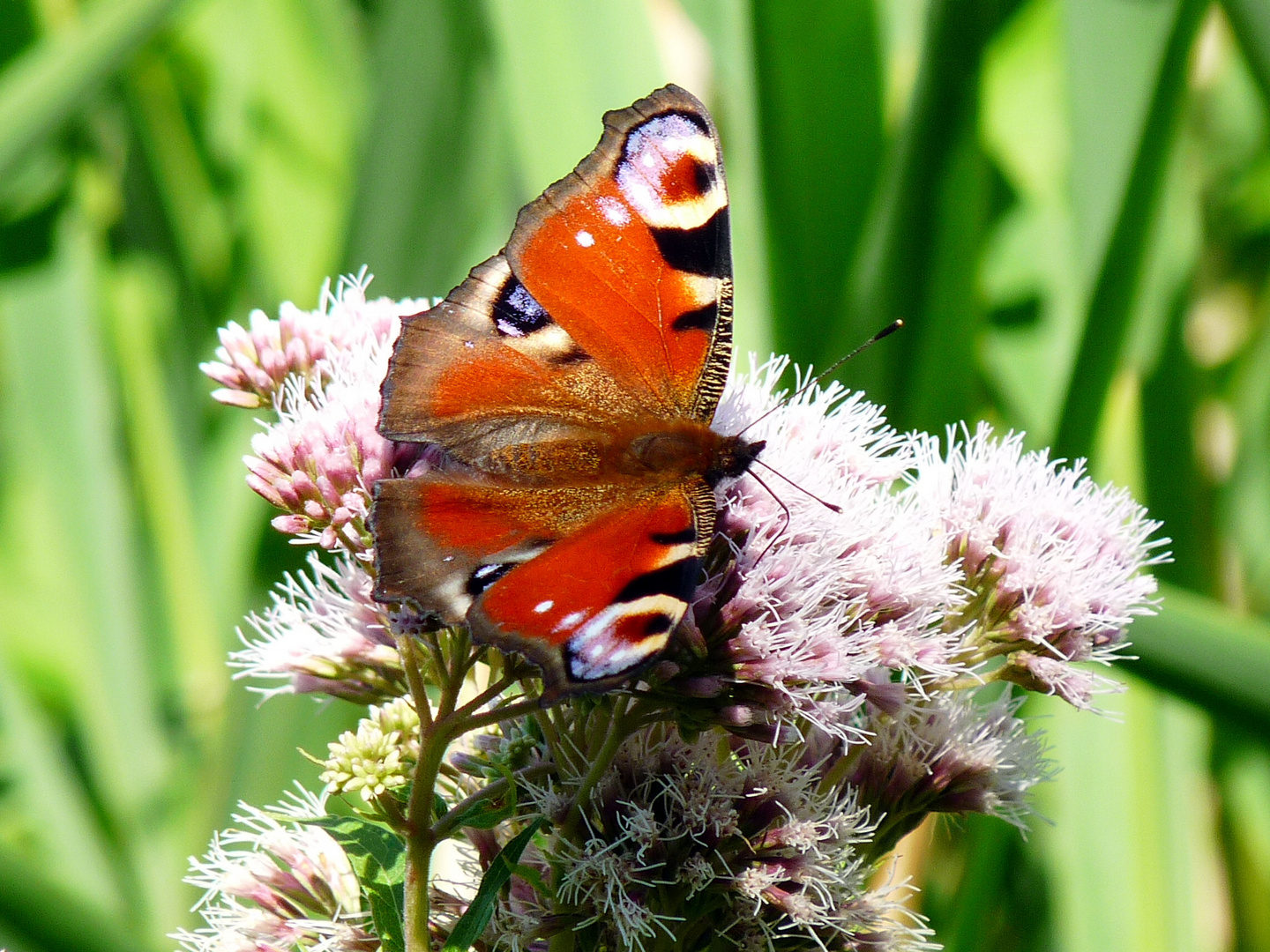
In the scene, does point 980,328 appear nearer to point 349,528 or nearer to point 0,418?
point 349,528

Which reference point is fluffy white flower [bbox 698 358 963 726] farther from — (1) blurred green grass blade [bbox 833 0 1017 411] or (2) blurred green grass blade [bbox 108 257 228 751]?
(2) blurred green grass blade [bbox 108 257 228 751]

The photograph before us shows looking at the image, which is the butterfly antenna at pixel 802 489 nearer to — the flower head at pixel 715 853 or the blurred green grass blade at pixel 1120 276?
the flower head at pixel 715 853

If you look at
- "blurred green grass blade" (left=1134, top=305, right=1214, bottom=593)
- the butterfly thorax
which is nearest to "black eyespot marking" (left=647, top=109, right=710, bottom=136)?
the butterfly thorax

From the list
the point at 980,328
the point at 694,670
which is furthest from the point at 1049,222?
the point at 694,670

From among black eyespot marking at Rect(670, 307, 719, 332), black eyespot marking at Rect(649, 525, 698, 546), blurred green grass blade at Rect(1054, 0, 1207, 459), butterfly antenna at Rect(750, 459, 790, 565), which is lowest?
black eyespot marking at Rect(649, 525, 698, 546)

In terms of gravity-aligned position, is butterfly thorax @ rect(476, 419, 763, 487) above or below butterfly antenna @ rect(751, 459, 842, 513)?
above

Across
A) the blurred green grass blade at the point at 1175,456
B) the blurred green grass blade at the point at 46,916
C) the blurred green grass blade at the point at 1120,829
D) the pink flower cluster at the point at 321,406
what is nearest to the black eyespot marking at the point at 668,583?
the pink flower cluster at the point at 321,406

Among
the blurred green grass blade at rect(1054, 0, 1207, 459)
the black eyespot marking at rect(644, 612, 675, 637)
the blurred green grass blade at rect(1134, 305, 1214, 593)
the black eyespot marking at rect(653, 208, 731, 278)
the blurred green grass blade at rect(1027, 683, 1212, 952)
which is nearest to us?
the black eyespot marking at rect(644, 612, 675, 637)

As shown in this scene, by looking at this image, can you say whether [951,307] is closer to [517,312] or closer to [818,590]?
[517,312]
